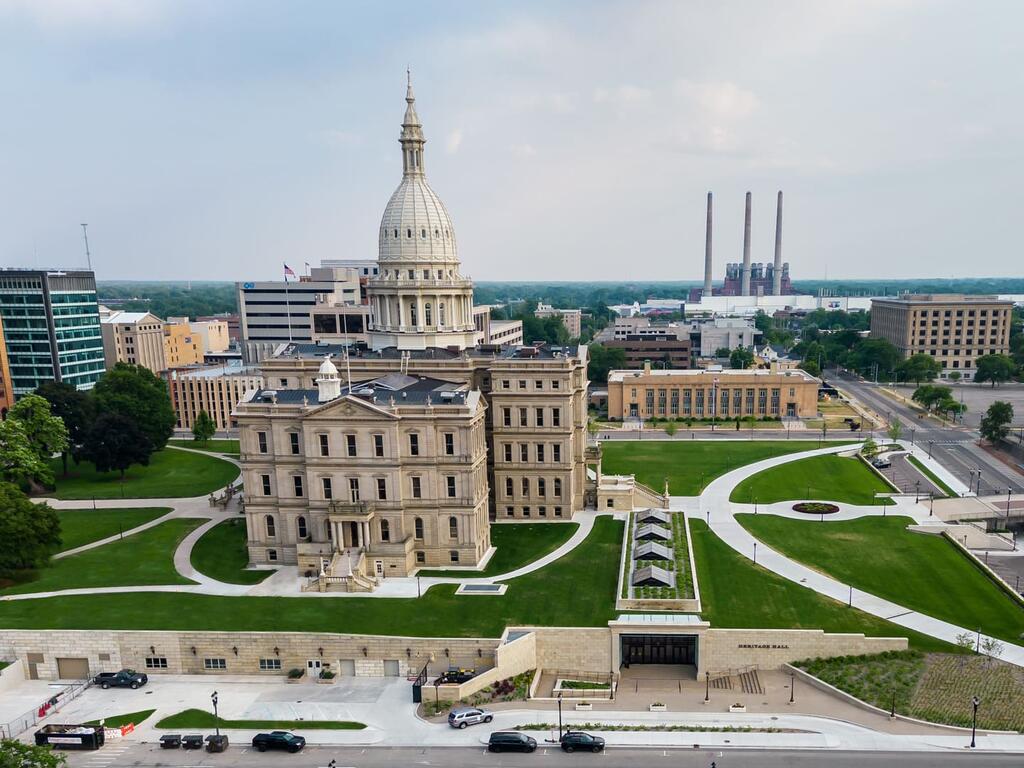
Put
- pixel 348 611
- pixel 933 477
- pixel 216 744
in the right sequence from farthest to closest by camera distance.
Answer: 1. pixel 933 477
2. pixel 348 611
3. pixel 216 744

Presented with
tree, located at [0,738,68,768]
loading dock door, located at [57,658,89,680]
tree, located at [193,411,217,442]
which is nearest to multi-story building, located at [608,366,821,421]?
tree, located at [193,411,217,442]

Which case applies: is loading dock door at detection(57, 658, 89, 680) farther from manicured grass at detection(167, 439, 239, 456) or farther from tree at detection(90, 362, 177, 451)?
manicured grass at detection(167, 439, 239, 456)

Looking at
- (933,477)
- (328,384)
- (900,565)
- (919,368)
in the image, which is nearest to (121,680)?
(328,384)

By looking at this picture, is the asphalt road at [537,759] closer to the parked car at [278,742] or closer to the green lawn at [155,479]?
the parked car at [278,742]

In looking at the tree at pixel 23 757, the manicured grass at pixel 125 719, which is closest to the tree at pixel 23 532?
the manicured grass at pixel 125 719

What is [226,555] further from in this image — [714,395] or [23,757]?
[714,395]

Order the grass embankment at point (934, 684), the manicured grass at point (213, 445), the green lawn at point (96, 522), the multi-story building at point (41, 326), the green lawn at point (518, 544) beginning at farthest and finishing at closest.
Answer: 1. the multi-story building at point (41, 326)
2. the manicured grass at point (213, 445)
3. the green lawn at point (96, 522)
4. the green lawn at point (518, 544)
5. the grass embankment at point (934, 684)
